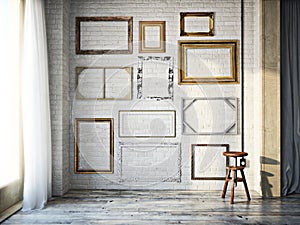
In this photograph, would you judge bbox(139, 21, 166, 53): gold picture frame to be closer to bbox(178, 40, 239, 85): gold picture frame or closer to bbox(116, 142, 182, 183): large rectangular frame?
bbox(178, 40, 239, 85): gold picture frame

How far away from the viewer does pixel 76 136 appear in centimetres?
520

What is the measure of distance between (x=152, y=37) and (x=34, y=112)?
187 centimetres

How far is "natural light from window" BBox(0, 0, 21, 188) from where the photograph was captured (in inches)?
154

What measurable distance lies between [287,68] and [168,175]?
79.3 inches

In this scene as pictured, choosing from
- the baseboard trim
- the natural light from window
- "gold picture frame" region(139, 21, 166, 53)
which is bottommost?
the baseboard trim

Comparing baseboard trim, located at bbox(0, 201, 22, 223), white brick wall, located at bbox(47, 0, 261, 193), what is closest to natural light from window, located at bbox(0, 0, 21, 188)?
baseboard trim, located at bbox(0, 201, 22, 223)

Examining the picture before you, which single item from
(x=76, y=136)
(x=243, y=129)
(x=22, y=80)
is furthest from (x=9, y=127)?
(x=243, y=129)

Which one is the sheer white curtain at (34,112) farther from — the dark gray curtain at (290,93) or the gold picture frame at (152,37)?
the dark gray curtain at (290,93)

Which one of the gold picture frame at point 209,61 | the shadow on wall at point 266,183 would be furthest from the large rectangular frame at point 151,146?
the shadow on wall at point 266,183

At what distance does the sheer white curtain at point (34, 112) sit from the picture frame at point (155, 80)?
130cm

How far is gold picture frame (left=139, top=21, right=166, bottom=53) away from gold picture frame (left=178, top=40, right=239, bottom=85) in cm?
26

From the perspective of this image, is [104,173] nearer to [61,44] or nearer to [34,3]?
[61,44]

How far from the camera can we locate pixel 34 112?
167 inches

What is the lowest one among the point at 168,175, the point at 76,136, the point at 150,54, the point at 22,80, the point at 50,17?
the point at 168,175
